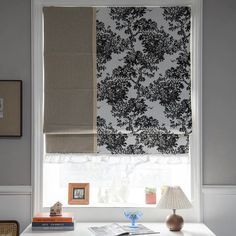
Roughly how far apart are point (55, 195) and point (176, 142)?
0.97 metres

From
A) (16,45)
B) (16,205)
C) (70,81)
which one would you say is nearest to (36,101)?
(70,81)

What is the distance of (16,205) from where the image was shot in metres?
3.24

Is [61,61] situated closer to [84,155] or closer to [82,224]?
[84,155]

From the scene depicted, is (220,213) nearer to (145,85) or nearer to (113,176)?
(113,176)

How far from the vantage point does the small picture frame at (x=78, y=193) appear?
3283mm

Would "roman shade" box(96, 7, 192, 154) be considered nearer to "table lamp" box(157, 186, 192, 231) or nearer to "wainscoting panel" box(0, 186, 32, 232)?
"table lamp" box(157, 186, 192, 231)

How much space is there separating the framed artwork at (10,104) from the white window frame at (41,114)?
106mm

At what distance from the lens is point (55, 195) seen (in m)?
3.33

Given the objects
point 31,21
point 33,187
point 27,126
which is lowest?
point 33,187

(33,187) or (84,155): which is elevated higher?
(84,155)

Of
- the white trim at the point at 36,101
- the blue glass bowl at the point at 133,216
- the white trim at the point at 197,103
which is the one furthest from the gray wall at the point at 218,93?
the white trim at the point at 36,101

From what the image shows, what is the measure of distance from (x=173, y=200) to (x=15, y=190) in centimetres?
113

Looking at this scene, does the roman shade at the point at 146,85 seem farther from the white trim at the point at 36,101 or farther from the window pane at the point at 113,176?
the white trim at the point at 36,101

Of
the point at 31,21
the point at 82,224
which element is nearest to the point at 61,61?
the point at 31,21
